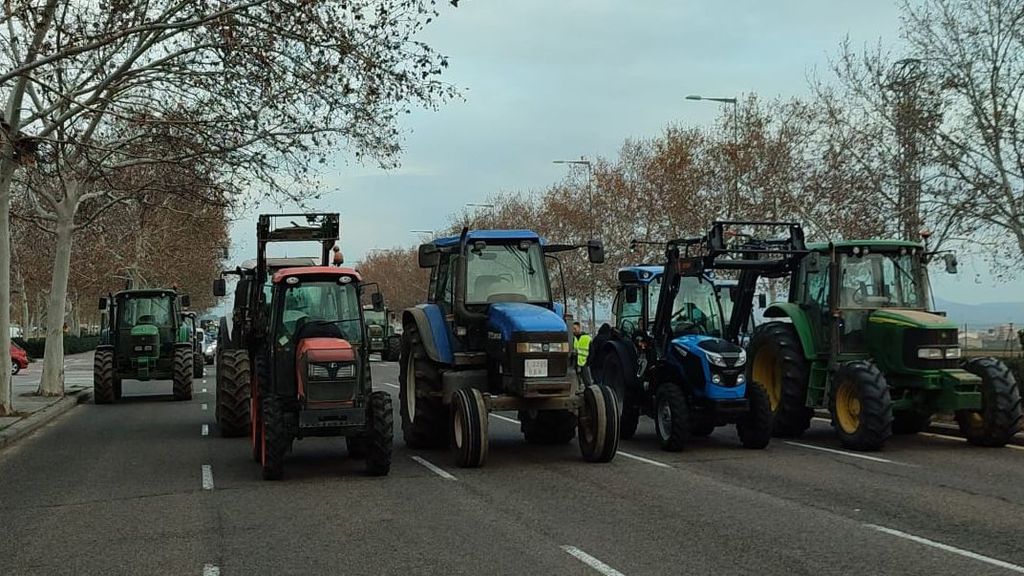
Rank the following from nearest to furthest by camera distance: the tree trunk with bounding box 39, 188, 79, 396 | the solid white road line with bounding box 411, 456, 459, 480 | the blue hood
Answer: the solid white road line with bounding box 411, 456, 459, 480, the blue hood, the tree trunk with bounding box 39, 188, 79, 396

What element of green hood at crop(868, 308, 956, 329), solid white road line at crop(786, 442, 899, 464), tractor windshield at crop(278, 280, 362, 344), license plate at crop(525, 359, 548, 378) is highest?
tractor windshield at crop(278, 280, 362, 344)

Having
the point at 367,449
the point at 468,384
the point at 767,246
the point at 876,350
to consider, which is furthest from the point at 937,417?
the point at 367,449

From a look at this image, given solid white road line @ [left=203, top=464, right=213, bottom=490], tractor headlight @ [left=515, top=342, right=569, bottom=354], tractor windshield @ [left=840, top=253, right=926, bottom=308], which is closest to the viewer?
solid white road line @ [left=203, top=464, right=213, bottom=490]

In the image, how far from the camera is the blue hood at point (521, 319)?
1297 centimetres

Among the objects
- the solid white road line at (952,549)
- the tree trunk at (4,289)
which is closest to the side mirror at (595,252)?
the solid white road line at (952,549)

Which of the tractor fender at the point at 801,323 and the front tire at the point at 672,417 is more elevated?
the tractor fender at the point at 801,323

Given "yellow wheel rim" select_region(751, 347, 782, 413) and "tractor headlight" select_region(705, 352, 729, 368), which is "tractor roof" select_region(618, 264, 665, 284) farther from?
"tractor headlight" select_region(705, 352, 729, 368)

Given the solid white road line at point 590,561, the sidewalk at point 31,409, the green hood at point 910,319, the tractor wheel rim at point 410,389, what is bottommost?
the solid white road line at point 590,561

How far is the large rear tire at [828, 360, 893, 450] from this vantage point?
13664 millimetres

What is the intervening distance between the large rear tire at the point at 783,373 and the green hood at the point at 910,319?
1.22 m

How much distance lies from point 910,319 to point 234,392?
33.2 feet

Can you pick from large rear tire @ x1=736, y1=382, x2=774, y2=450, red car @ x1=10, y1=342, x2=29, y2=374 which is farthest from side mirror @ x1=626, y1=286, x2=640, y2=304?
red car @ x1=10, y1=342, x2=29, y2=374

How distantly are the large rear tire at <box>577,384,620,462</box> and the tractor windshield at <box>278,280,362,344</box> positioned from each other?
305cm

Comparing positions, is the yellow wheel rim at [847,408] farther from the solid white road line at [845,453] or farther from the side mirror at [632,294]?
the side mirror at [632,294]
